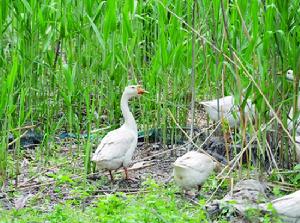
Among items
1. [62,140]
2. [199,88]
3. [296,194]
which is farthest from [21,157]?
[296,194]

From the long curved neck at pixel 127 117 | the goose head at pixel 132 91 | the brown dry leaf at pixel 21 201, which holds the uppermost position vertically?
the goose head at pixel 132 91

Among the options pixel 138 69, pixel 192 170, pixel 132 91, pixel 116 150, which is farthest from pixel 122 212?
pixel 138 69

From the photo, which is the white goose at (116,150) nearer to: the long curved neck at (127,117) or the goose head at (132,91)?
the long curved neck at (127,117)

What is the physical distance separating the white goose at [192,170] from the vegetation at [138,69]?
0.21m

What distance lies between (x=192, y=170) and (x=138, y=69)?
205 cm

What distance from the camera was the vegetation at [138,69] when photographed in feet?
21.6

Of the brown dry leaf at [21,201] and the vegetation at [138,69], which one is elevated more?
the vegetation at [138,69]

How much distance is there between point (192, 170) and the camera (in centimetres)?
673

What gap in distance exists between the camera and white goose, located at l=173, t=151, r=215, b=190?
22.0 ft

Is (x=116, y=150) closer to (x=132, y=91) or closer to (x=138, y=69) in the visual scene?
(x=132, y=91)

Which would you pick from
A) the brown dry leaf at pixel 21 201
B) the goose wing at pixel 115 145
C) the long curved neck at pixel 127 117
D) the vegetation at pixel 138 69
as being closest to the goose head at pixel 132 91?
the long curved neck at pixel 127 117

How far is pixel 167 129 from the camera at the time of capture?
28.5 ft

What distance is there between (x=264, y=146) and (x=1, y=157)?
212 cm

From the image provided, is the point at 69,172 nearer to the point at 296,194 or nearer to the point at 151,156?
the point at 151,156
